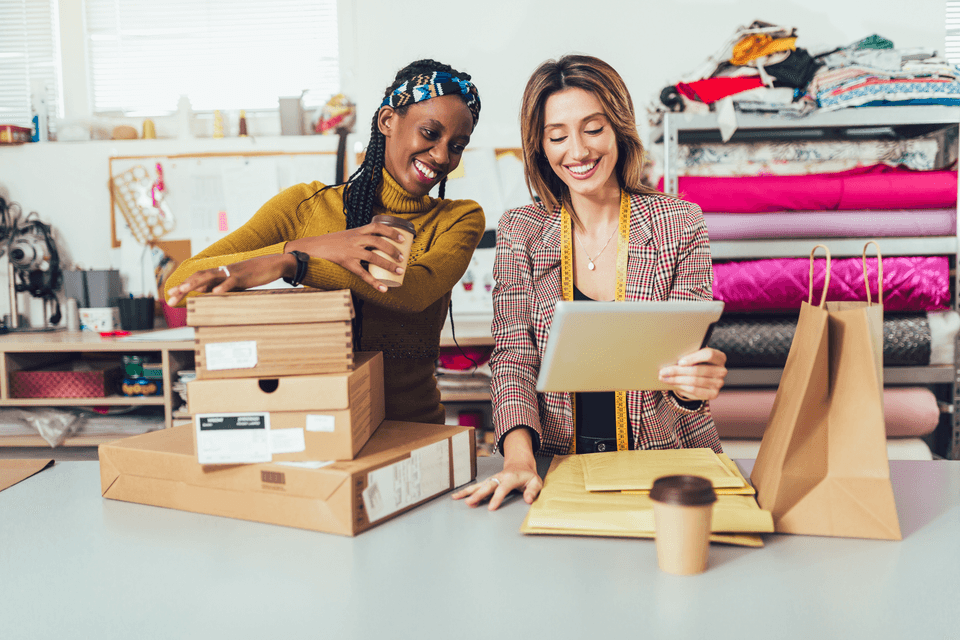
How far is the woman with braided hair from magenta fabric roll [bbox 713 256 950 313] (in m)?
1.18

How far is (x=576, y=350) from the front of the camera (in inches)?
35.9

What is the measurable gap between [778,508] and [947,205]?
193 cm

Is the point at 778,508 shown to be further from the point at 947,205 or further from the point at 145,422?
the point at 145,422

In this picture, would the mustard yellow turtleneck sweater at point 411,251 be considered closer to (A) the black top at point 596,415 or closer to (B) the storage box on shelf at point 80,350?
(A) the black top at point 596,415

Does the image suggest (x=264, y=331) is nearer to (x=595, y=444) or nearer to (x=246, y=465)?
(x=246, y=465)

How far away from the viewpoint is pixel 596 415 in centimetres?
134

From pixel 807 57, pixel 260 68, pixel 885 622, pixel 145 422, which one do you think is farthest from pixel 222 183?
pixel 885 622

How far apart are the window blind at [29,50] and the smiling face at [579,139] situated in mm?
2664

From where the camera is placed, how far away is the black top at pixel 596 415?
1337 mm

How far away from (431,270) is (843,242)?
1.64 m

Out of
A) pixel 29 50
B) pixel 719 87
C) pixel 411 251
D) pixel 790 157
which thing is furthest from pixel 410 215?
pixel 29 50

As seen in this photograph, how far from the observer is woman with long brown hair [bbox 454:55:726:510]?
A: 51.5 inches

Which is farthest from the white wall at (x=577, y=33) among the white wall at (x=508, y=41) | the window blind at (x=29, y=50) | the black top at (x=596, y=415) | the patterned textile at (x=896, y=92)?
the black top at (x=596, y=415)

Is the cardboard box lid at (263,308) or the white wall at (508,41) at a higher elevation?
the white wall at (508,41)
